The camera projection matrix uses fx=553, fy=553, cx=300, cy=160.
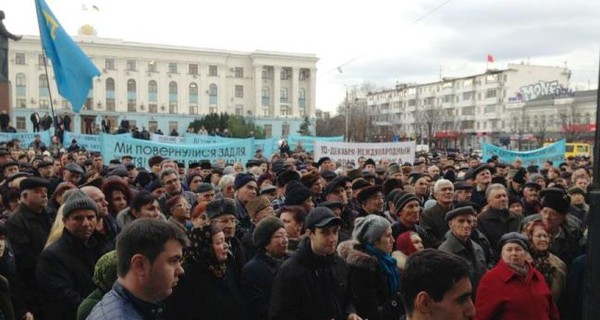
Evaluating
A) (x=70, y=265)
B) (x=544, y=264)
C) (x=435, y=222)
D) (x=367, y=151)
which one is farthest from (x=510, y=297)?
(x=367, y=151)

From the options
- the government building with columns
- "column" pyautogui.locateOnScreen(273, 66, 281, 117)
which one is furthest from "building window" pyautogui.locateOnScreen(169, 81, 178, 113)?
"column" pyautogui.locateOnScreen(273, 66, 281, 117)

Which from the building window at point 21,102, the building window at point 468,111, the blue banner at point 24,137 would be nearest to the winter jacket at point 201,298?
the blue banner at point 24,137

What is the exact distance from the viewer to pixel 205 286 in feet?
11.6

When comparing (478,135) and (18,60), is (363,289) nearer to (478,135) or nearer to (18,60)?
(18,60)

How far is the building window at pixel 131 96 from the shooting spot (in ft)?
270

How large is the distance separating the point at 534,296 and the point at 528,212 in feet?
12.2

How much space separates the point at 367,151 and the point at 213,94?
76470 mm

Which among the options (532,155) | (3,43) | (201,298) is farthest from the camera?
(532,155)

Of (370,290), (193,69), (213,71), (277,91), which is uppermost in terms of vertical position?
(193,69)

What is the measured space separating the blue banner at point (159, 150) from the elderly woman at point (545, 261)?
8.83 metres

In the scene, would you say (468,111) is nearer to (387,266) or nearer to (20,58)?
(20,58)

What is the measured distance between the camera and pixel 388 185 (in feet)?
25.3

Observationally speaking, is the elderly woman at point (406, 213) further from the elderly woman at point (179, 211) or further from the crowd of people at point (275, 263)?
the elderly woman at point (179, 211)

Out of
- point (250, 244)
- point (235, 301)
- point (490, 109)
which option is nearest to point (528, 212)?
point (250, 244)
